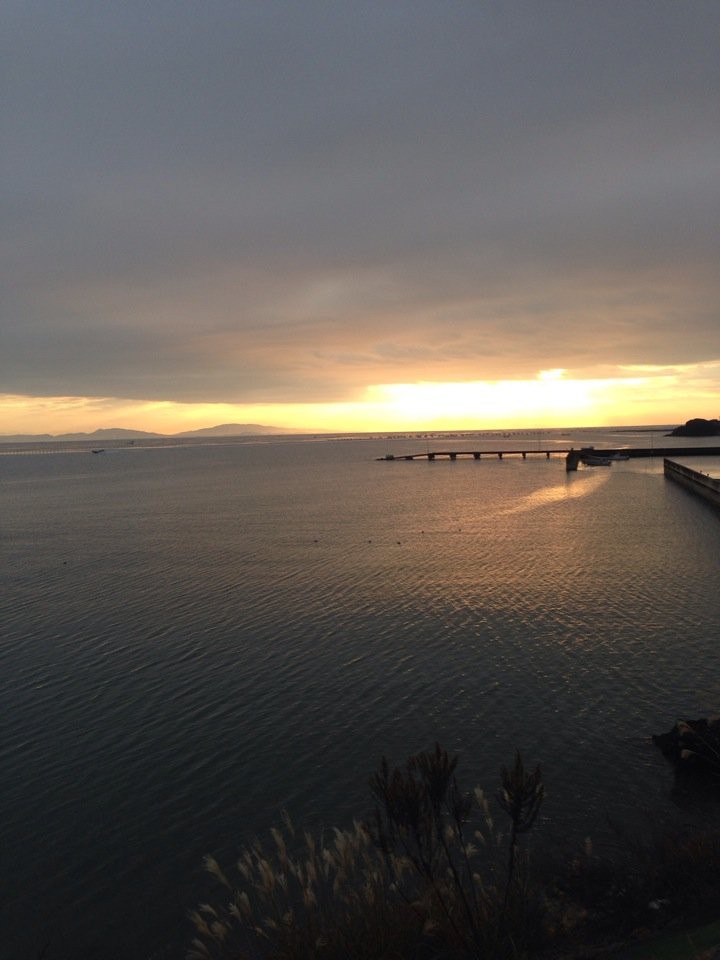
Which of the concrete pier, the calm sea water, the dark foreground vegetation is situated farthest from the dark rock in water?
the concrete pier

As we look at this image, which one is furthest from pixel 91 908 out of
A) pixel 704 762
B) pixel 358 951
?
pixel 704 762

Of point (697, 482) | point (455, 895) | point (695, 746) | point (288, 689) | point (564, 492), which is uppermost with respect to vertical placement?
point (697, 482)

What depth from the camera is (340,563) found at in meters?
44.2

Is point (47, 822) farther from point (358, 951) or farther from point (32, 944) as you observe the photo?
point (358, 951)

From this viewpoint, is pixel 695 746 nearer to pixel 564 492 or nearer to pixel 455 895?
pixel 455 895

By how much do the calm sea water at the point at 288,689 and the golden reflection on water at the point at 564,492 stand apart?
68.9 ft

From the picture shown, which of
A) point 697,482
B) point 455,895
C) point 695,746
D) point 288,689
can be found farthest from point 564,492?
point 455,895

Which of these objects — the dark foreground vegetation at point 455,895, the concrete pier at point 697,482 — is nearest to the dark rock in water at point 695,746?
the dark foreground vegetation at point 455,895

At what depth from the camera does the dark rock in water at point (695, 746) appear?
15.4 m

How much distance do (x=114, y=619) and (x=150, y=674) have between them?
347 inches

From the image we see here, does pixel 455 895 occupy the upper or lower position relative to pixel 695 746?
upper

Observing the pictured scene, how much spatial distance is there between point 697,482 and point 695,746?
6803 centimetres

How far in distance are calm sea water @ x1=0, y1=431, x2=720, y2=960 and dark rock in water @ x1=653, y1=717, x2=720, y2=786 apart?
0.42 meters

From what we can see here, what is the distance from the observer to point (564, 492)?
8925cm
